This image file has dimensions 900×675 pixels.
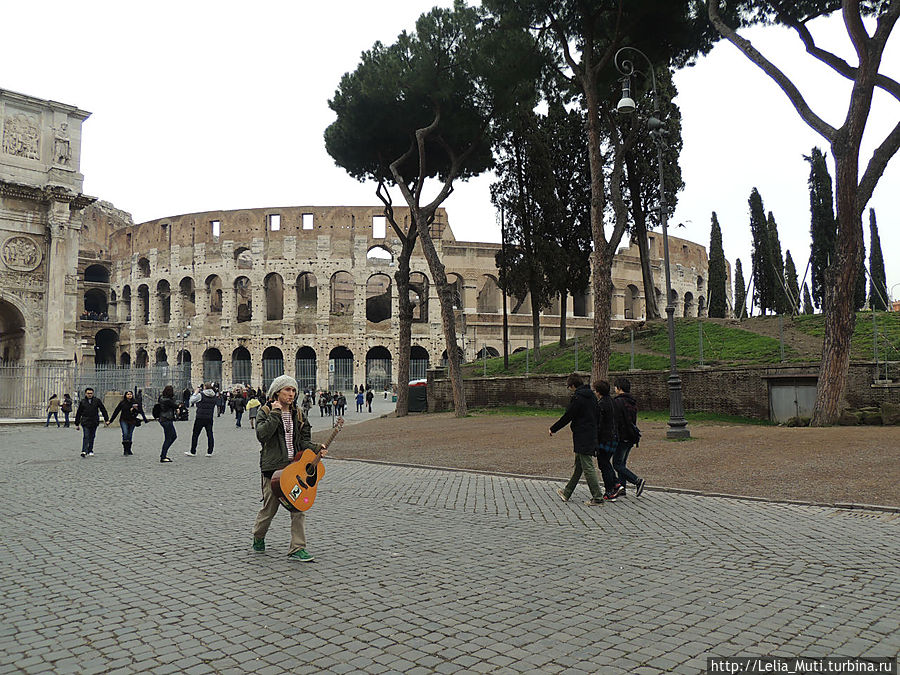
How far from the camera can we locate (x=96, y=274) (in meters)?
52.5

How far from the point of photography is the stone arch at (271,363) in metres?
43.7

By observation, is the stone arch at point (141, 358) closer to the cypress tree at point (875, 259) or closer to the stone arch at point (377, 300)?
the stone arch at point (377, 300)

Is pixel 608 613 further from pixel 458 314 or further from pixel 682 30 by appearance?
pixel 458 314

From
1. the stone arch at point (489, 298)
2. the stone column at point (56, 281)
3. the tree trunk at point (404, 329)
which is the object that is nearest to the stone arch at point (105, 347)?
the stone column at point (56, 281)

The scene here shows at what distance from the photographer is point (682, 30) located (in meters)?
16.7

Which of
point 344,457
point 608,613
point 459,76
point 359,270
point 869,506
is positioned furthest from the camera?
point 359,270

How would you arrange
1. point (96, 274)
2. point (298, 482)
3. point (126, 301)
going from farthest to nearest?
point (96, 274)
point (126, 301)
point (298, 482)

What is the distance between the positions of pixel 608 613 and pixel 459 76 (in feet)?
65.0

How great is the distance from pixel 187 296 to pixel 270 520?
45380 millimetres

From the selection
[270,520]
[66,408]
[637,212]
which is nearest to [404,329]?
[637,212]

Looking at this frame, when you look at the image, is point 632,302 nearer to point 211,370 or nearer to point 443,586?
point 211,370

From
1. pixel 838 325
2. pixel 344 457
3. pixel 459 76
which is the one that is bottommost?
pixel 344 457

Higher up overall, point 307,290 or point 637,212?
point 637,212

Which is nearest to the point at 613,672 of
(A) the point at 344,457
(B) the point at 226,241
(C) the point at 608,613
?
(C) the point at 608,613
